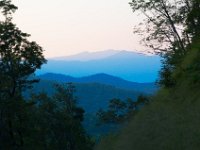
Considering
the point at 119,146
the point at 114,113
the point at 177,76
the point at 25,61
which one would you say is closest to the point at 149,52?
the point at 25,61

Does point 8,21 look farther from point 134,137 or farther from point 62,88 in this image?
point 62,88

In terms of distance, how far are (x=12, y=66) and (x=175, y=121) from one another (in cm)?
2200

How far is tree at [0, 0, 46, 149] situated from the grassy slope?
14800mm

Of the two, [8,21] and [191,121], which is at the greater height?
[8,21]

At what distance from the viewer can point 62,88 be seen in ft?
297

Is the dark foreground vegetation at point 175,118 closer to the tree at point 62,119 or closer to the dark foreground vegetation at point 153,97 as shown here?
the dark foreground vegetation at point 153,97

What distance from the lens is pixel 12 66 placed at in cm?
3812

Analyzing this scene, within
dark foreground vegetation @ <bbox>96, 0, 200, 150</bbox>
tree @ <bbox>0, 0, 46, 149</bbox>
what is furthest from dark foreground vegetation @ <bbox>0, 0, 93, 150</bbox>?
dark foreground vegetation @ <bbox>96, 0, 200, 150</bbox>

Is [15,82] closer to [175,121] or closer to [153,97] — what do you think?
[153,97]

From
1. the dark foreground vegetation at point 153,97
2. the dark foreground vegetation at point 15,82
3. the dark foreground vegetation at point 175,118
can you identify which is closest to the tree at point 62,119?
the dark foreground vegetation at point 153,97

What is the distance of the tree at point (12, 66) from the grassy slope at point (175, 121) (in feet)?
48.6

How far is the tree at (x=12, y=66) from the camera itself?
37.3 meters

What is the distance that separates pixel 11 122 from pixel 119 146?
20884mm

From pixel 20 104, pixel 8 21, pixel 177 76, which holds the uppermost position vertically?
pixel 8 21
